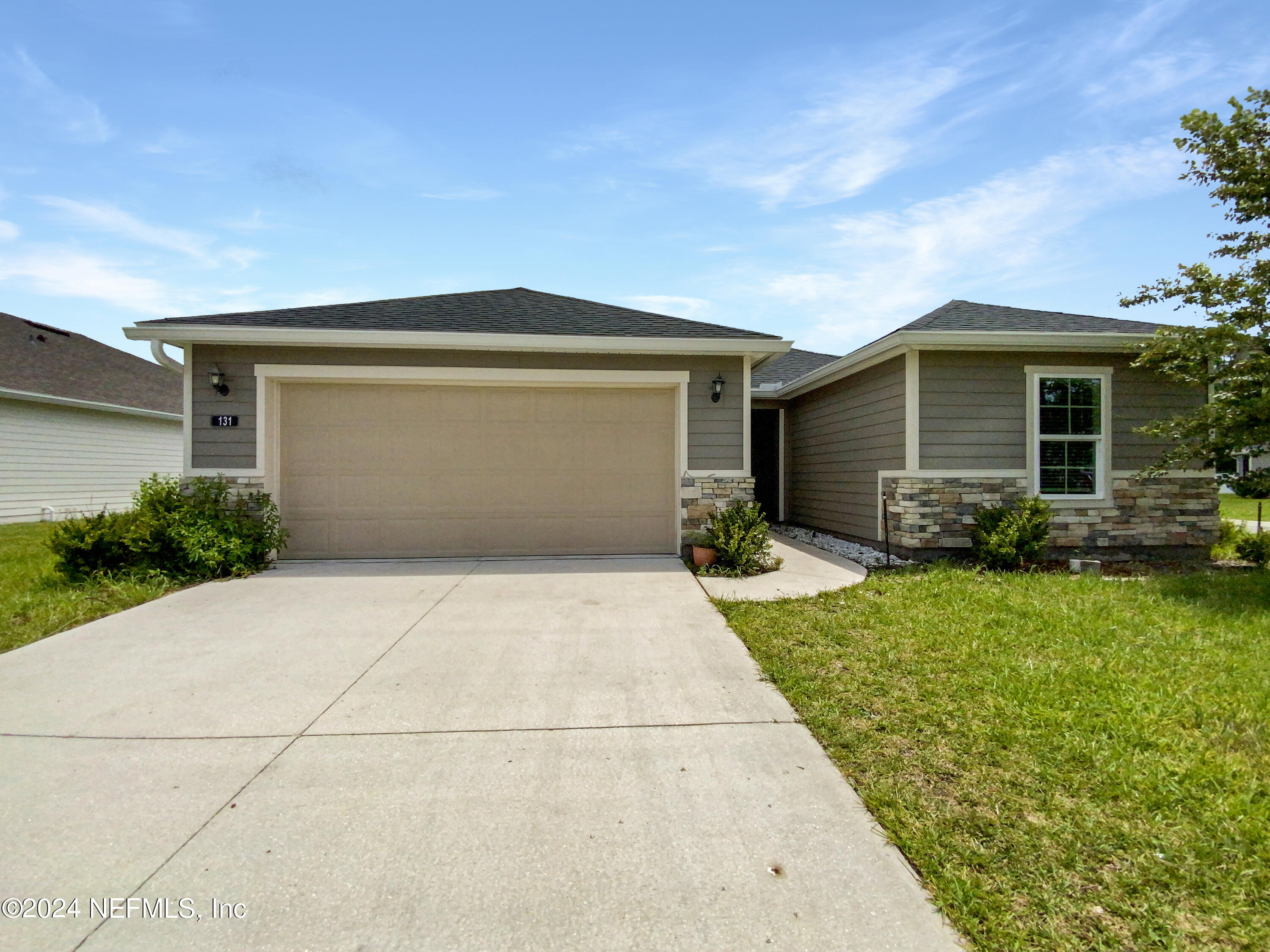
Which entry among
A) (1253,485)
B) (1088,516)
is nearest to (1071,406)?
(1088,516)

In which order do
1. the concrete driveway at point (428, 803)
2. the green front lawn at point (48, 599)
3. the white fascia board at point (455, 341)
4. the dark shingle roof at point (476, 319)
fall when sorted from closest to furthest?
the concrete driveway at point (428, 803), the green front lawn at point (48, 599), the white fascia board at point (455, 341), the dark shingle roof at point (476, 319)

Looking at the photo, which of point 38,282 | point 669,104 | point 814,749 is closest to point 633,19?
point 669,104

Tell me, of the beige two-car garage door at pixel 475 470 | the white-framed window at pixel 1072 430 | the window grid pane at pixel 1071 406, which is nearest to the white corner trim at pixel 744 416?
the beige two-car garage door at pixel 475 470

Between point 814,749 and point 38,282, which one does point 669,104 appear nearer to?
point 814,749

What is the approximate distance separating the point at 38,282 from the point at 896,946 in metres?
17.6

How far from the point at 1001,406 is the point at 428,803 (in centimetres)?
768

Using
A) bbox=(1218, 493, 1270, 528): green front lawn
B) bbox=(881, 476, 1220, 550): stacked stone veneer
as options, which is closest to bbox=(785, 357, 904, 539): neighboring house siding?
bbox=(881, 476, 1220, 550): stacked stone veneer

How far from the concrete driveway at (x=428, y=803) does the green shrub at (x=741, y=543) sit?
7.61ft

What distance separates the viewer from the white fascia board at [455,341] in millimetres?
6738

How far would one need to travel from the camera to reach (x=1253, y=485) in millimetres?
6527

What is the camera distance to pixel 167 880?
A: 2002 millimetres

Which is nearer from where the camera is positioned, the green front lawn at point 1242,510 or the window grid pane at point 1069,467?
the window grid pane at point 1069,467

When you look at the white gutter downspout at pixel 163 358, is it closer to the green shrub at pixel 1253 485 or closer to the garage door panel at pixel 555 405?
the garage door panel at pixel 555 405

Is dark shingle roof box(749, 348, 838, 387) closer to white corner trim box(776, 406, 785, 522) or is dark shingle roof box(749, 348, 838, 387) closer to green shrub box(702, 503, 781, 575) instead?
Answer: white corner trim box(776, 406, 785, 522)
